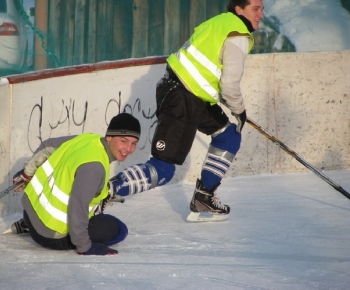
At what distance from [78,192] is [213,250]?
2.32 feet

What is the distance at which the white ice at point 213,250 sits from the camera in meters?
4.34

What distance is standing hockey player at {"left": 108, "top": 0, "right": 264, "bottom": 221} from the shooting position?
5621 mm

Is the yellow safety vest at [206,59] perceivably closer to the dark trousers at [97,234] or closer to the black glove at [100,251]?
the dark trousers at [97,234]

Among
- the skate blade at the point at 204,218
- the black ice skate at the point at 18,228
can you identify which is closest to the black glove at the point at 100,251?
the black ice skate at the point at 18,228

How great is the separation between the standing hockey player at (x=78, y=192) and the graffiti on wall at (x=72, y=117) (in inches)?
60.1

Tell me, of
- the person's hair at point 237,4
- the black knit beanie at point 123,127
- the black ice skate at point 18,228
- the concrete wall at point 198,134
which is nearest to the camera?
the black knit beanie at point 123,127

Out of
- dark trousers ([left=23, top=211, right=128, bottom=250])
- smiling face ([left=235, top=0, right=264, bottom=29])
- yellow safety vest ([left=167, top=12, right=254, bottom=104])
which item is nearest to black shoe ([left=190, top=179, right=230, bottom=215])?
yellow safety vest ([left=167, top=12, right=254, bottom=104])

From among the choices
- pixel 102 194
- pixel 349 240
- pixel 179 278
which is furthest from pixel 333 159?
pixel 179 278

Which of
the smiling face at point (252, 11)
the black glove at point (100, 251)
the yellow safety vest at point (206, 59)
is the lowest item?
the black glove at point (100, 251)

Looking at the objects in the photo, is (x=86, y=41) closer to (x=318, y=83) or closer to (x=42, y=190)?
(x=318, y=83)

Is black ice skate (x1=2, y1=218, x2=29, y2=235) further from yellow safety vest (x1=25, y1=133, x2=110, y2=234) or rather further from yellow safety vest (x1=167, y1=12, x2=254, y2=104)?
yellow safety vest (x1=167, y1=12, x2=254, y2=104)

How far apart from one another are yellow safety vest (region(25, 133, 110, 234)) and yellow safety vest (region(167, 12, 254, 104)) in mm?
903

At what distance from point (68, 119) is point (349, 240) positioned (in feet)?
7.69

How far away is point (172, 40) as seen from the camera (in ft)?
36.5
